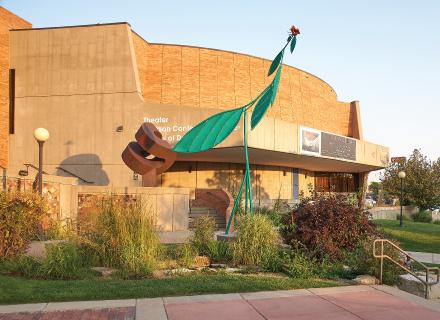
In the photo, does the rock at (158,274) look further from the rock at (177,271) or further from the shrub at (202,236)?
the shrub at (202,236)

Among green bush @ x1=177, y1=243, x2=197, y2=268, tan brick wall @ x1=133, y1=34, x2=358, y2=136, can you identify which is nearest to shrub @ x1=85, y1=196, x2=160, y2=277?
green bush @ x1=177, y1=243, x2=197, y2=268

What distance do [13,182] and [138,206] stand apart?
687 cm

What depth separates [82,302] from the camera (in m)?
6.61

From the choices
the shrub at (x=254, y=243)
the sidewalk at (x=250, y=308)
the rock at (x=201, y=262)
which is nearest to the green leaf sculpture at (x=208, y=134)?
the shrub at (x=254, y=243)

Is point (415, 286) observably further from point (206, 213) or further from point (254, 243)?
point (206, 213)

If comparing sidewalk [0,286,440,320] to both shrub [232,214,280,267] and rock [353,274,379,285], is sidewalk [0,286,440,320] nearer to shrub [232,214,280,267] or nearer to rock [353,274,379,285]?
rock [353,274,379,285]

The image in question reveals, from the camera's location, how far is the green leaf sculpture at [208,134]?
13.5 m

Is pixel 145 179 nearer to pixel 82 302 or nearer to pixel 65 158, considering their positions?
pixel 65 158

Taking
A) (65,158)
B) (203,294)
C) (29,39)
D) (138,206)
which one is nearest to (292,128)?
(65,158)

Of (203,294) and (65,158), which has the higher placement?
(65,158)

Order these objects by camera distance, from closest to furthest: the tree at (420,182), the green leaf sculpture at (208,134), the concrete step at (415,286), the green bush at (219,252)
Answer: the concrete step at (415,286) < the green bush at (219,252) < the green leaf sculpture at (208,134) < the tree at (420,182)

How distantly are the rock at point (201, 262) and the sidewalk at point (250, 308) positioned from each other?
2.89 metres

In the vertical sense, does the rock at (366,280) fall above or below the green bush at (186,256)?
below

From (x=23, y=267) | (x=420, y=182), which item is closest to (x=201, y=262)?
(x=23, y=267)
